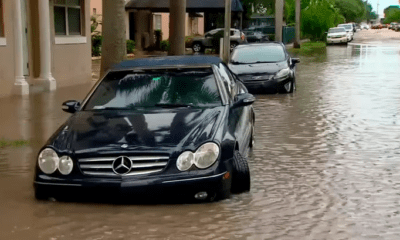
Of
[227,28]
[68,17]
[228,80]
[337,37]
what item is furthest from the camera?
[337,37]

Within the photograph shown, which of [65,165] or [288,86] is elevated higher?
[65,165]

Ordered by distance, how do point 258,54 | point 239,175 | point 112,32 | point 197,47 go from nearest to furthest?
point 239,175 < point 112,32 < point 258,54 < point 197,47

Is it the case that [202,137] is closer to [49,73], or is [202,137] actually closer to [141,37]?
[49,73]

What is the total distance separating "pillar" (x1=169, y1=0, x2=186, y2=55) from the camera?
21203 millimetres

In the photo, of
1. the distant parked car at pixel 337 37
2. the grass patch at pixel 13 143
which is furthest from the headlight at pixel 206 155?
the distant parked car at pixel 337 37

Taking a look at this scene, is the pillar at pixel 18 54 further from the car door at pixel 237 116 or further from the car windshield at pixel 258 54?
the car door at pixel 237 116

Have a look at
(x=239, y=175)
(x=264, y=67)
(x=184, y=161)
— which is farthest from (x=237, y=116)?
(x=264, y=67)

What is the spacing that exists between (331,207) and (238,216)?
39.2 inches

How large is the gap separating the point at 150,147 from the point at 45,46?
542 inches

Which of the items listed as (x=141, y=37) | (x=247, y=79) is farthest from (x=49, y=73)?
(x=141, y=37)

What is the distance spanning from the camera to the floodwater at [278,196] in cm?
627

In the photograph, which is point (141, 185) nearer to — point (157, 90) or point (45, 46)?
point (157, 90)

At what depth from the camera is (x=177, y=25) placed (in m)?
21.3

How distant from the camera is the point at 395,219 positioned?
6.64 metres
